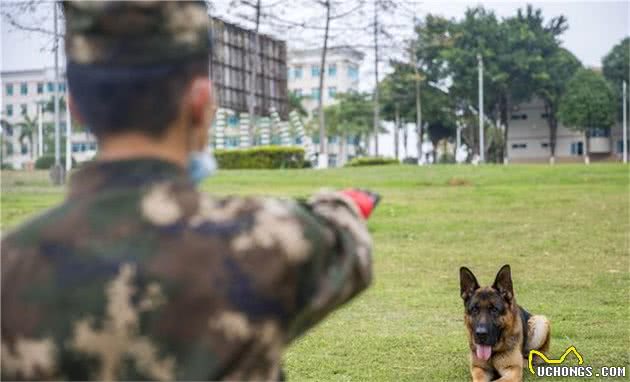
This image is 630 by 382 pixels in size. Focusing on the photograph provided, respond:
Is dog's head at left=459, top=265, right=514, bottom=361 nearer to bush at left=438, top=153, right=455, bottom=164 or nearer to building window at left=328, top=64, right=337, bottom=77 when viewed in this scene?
bush at left=438, top=153, right=455, bottom=164

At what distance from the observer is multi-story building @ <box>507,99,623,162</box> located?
3383 inches

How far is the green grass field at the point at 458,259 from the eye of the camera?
941cm

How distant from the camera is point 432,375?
8586mm

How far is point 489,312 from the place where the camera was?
8.04 m

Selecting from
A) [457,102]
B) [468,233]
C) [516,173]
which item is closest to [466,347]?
[468,233]

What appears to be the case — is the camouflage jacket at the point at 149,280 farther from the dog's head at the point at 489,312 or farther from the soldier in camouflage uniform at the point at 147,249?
the dog's head at the point at 489,312

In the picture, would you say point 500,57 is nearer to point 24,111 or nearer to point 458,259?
point 24,111

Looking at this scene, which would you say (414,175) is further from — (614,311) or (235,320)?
(235,320)

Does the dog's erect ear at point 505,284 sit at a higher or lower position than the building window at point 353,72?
lower

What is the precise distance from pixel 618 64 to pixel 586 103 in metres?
11.7

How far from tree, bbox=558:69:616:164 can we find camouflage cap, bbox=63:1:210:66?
7480 centimetres

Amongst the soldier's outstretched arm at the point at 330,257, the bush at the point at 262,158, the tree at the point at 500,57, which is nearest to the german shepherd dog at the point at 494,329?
the soldier's outstretched arm at the point at 330,257

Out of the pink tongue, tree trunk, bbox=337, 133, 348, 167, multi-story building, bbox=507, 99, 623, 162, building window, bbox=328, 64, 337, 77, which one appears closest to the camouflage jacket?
the pink tongue

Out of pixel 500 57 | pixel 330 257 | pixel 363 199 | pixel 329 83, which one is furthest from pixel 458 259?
pixel 329 83
